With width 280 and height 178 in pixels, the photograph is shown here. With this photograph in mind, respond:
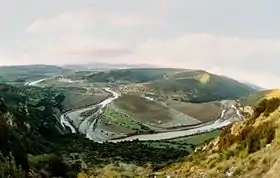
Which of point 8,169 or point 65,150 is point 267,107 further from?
point 65,150

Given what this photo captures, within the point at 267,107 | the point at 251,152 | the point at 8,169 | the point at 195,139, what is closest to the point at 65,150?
the point at 195,139

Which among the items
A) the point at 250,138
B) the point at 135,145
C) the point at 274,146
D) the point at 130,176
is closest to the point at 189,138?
the point at 135,145

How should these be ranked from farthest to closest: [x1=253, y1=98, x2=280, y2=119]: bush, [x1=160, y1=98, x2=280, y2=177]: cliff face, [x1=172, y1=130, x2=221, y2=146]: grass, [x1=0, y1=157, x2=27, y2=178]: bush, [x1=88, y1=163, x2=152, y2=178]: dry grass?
[x1=172, y1=130, x2=221, y2=146]: grass, [x1=88, y1=163, x2=152, y2=178]: dry grass, [x1=253, y1=98, x2=280, y2=119]: bush, [x1=0, y1=157, x2=27, y2=178]: bush, [x1=160, y1=98, x2=280, y2=177]: cliff face

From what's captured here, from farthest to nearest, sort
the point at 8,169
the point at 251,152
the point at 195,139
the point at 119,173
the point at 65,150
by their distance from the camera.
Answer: the point at 195,139, the point at 65,150, the point at 119,173, the point at 251,152, the point at 8,169

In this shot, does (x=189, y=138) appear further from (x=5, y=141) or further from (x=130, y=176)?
(x=5, y=141)

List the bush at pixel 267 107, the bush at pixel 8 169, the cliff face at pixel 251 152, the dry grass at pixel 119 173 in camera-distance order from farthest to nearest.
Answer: the dry grass at pixel 119 173 < the bush at pixel 267 107 < the bush at pixel 8 169 < the cliff face at pixel 251 152

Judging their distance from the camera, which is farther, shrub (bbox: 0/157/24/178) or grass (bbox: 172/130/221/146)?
grass (bbox: 172/130/221/146)

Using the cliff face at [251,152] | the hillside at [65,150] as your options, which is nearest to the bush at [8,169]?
the hillside at [65,150]

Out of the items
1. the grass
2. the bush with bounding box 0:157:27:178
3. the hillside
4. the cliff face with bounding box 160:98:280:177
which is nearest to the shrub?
the bush with bounding box 0:157:27:178

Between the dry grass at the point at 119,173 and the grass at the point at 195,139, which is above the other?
the dry grass at the point at 119,173

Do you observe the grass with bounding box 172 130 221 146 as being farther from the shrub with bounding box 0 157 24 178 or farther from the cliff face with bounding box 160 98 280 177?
the shrub with bounding box 0 157 24 178

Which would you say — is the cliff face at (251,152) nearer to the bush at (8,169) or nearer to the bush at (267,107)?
the bush at (267,107)

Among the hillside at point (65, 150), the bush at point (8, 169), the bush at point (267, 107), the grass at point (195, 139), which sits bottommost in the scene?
the grass at point (195, 139)
